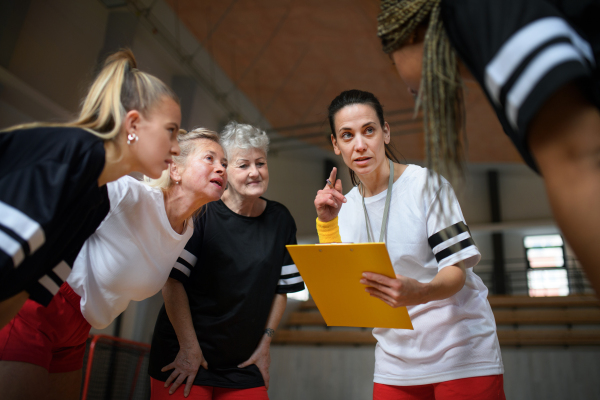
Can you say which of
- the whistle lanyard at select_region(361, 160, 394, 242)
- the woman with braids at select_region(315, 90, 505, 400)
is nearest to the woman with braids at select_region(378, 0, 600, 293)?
the woman with braids at select_region(315, 90, 505, 400)

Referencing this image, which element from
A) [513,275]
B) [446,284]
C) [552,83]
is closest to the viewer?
[552,83]

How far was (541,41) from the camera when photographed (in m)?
0.57

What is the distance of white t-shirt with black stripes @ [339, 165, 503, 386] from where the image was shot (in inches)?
52.0

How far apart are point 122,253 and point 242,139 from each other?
80 cm

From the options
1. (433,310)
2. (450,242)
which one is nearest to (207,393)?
(433,310)

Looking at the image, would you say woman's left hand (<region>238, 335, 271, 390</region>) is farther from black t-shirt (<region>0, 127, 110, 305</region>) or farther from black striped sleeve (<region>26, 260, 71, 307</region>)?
black t-shirt (<region>0, 127, 110, 305</region>)

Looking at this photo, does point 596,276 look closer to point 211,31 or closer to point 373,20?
point 373,20

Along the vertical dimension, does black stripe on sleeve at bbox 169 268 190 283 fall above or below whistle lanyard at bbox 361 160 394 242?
below

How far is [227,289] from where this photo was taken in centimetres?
176

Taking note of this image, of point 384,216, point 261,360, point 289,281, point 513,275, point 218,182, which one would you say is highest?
point 513,275

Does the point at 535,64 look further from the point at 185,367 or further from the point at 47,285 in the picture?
the point at 185,367

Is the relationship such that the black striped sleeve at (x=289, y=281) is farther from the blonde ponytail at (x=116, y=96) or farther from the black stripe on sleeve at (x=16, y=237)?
the black stripe on sleeve at (x=16, y=237)

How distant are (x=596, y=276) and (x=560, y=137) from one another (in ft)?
0.60

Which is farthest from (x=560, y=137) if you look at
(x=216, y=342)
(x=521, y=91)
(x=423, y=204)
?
(x=216, y=342)
